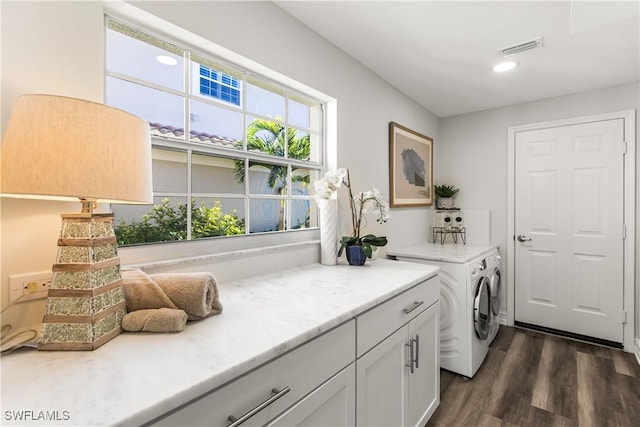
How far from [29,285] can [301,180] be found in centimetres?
139

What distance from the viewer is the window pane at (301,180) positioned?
190 cm

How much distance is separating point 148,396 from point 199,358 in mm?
150

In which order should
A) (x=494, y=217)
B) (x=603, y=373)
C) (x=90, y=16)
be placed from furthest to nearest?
1. (x=494, y=217)
2. (x=603, y=373)
3. (x=90, y=16)

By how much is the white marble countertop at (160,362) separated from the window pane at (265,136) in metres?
0.87

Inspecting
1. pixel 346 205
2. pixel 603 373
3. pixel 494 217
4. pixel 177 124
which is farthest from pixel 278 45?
pixel 603 373

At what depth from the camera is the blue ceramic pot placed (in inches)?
72.7

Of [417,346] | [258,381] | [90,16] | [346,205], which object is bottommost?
[417,346]

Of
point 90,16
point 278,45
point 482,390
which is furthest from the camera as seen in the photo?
point 482,390

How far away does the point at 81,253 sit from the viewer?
78 cm

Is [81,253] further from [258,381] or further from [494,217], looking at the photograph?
[494,217]

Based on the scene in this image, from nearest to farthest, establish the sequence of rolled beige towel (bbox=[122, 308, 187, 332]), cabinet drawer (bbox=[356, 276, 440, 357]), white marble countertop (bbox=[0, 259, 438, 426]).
→ white marble countertop (bbox=[0, 259, 438, 426]) < rolled beige towel (bbox=[122, 308, 187, 332]) < cabinet drawer (bbox=[356, 276, 440, 357])

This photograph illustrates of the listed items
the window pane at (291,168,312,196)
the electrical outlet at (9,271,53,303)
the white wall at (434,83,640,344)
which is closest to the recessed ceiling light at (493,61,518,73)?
the white wall at (434,83,640,344)

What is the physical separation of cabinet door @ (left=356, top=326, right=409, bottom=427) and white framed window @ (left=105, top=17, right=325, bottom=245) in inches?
34.6

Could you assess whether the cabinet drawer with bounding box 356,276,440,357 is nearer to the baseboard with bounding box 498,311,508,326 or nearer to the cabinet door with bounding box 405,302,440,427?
the cabinet door with bounding box 405,302,440,427
